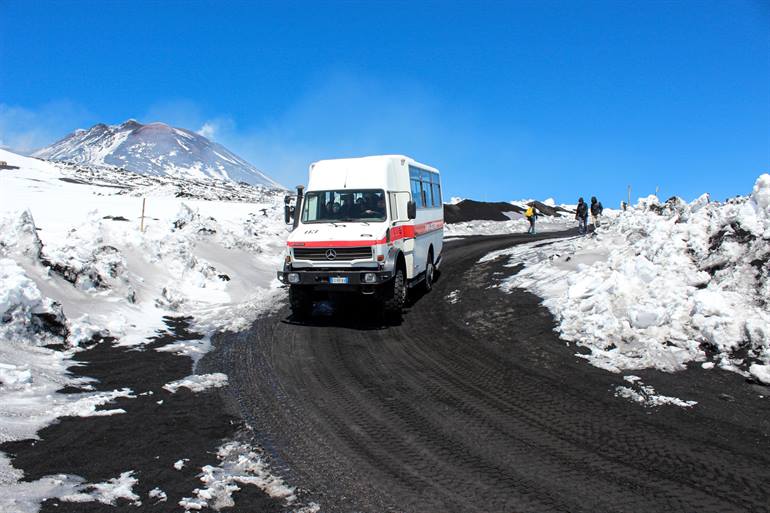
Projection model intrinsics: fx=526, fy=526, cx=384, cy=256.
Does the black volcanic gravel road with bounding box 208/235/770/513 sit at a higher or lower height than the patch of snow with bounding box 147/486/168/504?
higher

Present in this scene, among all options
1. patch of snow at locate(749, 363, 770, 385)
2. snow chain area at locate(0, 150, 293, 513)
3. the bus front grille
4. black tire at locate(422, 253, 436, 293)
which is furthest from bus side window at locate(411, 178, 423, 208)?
patch of snow at locate(749, 363, 770, 385)

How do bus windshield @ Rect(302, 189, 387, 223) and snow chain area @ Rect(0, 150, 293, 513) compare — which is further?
bus windshield @ Rect(302, 189, 387, 223)

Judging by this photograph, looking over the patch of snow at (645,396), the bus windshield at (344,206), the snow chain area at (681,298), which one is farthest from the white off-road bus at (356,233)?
the patch of snow at (645,396)

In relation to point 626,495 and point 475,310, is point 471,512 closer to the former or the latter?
point 626,495

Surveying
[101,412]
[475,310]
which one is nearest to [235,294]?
[475,310]

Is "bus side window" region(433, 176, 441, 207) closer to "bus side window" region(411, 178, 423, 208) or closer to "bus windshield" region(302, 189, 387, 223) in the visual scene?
"bus side window" region(411, 178, 423, 208)

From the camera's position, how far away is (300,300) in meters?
11.3

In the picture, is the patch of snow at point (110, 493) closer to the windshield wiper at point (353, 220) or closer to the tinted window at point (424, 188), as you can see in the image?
the windshield wiper at point (353, 220)

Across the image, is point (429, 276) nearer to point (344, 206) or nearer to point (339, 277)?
point (344, 206)

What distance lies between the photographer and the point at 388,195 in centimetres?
1165

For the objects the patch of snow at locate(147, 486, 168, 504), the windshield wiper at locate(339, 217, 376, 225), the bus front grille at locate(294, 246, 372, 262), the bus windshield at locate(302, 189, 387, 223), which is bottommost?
the patch of snow at locate(147, 486, 168, 504)

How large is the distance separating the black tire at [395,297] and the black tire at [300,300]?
1.65 m

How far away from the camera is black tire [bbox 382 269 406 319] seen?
1111 cm

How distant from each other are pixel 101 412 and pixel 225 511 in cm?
286
